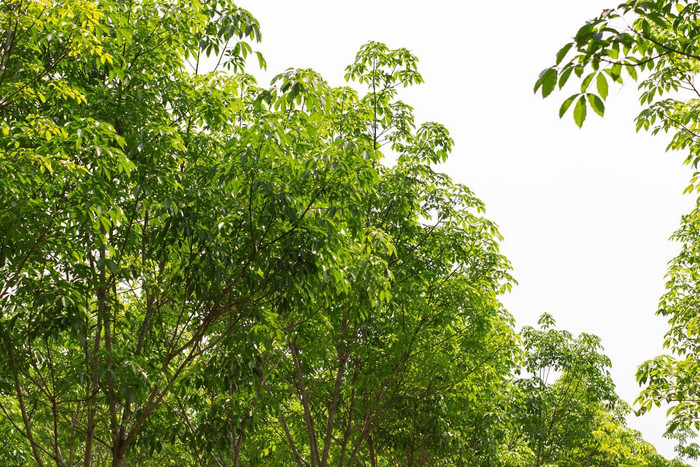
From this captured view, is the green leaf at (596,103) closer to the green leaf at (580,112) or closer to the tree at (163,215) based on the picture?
the green leaf at (580,112)

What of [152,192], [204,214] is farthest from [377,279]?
[152,192]

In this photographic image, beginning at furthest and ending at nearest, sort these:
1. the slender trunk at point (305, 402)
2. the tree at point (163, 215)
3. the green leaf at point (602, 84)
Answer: the slender trunk at point (305, 402) → the tree at point (163, 215) → the green leaf at point (602, 84)

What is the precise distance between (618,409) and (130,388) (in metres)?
23.9

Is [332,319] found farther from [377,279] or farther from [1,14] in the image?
[1,14]

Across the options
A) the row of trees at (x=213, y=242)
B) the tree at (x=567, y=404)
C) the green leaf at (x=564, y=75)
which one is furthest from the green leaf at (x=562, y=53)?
the tree at (x=567, y=404)

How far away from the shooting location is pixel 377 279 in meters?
7.36

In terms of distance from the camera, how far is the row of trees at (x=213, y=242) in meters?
5.95

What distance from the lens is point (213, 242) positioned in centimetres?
650

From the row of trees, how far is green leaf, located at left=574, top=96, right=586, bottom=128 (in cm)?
367

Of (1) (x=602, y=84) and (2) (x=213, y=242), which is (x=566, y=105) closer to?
(1) (x=602, y=84)

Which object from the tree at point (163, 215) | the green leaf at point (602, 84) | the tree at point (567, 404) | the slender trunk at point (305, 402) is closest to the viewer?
the green leaf at point (602, 84)

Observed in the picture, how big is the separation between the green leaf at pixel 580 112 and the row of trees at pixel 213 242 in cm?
367

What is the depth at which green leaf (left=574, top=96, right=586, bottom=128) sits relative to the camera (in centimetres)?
284

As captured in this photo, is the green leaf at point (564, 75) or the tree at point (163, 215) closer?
the green leaf at point (564, 75)
